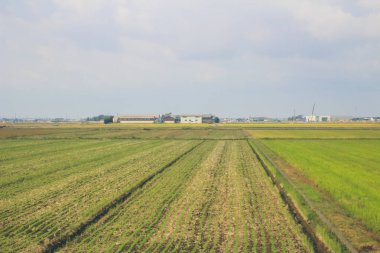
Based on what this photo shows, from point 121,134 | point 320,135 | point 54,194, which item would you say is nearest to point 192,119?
point 121,134

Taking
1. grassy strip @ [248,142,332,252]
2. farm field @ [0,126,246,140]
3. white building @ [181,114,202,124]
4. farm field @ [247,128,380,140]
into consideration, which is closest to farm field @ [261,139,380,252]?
grassy strip @ [248,142,332,252]

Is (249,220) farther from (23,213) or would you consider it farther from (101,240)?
(23,213)

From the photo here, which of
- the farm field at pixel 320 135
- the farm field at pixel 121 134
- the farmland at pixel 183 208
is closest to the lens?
the farmland at pixel 183 208

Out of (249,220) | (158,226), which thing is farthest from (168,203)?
(249,220)

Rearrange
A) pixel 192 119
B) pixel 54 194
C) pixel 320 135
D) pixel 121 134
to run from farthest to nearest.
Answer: pixel 192 119
pixel 121 134
pixel 320 135
pixel 54 194

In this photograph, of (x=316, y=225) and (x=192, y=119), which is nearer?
(x=316, y=225)

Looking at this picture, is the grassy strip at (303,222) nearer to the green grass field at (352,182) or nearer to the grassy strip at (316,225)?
the grassy strip at (316,225)

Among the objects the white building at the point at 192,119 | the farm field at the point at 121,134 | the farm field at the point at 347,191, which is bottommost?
the farm field at the point at 121,134

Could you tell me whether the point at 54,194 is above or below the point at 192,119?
below

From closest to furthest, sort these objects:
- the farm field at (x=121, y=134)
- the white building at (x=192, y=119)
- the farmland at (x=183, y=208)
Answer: the farmland at (x=183, y=208) < the farm field at (x=121, y=134) < the white building at (x=192, y=119)

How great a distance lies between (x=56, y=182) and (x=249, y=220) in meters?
12.2

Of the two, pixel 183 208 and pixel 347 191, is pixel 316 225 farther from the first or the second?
pixel 347 191

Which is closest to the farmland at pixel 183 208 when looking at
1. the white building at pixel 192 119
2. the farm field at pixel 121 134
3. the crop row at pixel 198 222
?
the crop row at pixel 198 222

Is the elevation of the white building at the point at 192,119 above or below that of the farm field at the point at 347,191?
above
